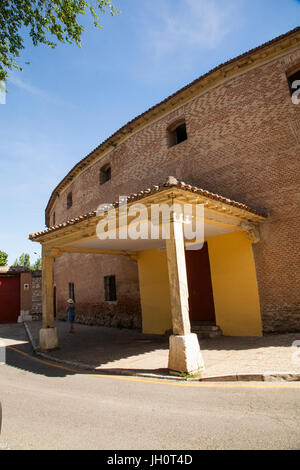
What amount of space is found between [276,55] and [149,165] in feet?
20.4

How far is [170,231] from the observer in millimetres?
5945

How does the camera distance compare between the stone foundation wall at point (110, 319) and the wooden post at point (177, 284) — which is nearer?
the wooden post at point (177, 284)

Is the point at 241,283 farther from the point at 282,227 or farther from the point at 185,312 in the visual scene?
the point at 185,312

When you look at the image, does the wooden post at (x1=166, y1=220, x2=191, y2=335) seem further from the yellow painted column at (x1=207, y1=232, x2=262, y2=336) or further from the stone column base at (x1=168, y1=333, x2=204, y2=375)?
the yellow painted column at (x1=207, y1=232, x2=262, y2=336)

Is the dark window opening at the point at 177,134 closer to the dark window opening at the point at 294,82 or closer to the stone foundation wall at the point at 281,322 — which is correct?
the dark window opening at the point at 294,82

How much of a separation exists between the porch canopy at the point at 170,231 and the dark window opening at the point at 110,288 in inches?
149

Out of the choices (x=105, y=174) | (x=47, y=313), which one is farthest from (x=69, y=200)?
(x=47, y=313)

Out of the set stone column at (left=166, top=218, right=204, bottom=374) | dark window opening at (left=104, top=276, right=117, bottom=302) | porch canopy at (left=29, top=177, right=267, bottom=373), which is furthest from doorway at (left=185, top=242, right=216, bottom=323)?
dark window opening at (left=104, top=276, right=117, bottom=302)

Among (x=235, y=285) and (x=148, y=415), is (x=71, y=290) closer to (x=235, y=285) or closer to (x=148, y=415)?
(x=235, y=285)

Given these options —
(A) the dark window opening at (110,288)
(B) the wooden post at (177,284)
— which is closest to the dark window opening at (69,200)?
(A) the dark window opening at (110,288)

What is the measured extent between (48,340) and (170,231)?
6061mm

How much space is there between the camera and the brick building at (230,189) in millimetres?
8258

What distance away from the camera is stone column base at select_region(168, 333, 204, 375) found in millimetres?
5375

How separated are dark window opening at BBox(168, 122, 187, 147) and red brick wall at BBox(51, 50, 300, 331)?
33cm
